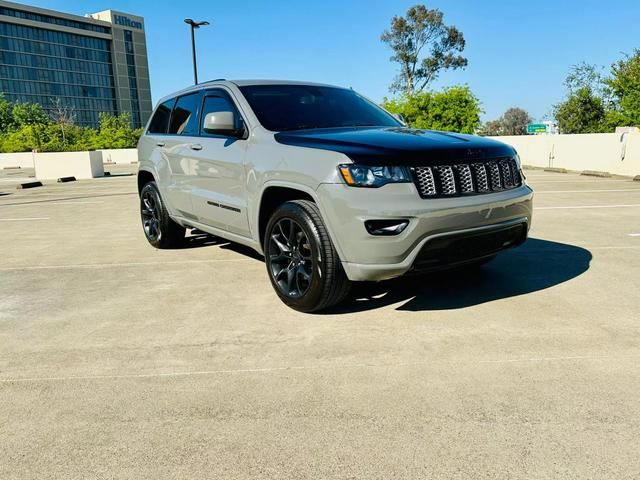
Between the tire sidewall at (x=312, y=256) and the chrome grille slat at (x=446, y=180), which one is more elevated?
the chrome grille slat at (x=446, y=180)

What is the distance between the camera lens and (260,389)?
2.83m

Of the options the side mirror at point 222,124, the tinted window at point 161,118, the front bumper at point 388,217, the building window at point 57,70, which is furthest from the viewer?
the building window at point 57,70

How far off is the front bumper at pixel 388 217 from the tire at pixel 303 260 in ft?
0.37

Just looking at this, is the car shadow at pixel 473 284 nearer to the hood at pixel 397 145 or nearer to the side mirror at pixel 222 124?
the hood at pixel 397 145

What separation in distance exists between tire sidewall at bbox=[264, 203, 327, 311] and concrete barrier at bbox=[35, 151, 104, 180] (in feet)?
74.0

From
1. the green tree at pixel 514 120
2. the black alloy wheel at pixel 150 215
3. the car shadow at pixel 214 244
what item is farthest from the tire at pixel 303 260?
the green tree at pixel 514 120

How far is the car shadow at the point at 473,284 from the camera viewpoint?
4.16m

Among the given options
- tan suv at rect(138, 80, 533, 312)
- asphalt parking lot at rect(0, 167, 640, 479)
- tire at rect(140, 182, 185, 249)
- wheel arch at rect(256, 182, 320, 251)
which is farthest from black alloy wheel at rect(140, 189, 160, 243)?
wheel arch at rect(256, 182, 320, 251)

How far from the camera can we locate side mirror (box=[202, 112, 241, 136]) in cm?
432

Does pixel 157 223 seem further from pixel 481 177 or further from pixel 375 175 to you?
pixel 481 177

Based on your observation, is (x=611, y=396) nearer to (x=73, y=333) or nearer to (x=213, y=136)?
(x=73, y=333)

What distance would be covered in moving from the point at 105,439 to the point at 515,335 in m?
2.49

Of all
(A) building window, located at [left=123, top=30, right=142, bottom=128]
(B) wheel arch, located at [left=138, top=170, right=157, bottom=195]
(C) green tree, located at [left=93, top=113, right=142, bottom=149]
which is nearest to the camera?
(B) wheel arch, located at [left=138, top=170, right=157, bottom=195]

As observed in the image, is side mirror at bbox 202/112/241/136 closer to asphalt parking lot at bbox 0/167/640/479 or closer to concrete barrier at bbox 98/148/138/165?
asphalt parking lot at bbox 0/167/640/479
